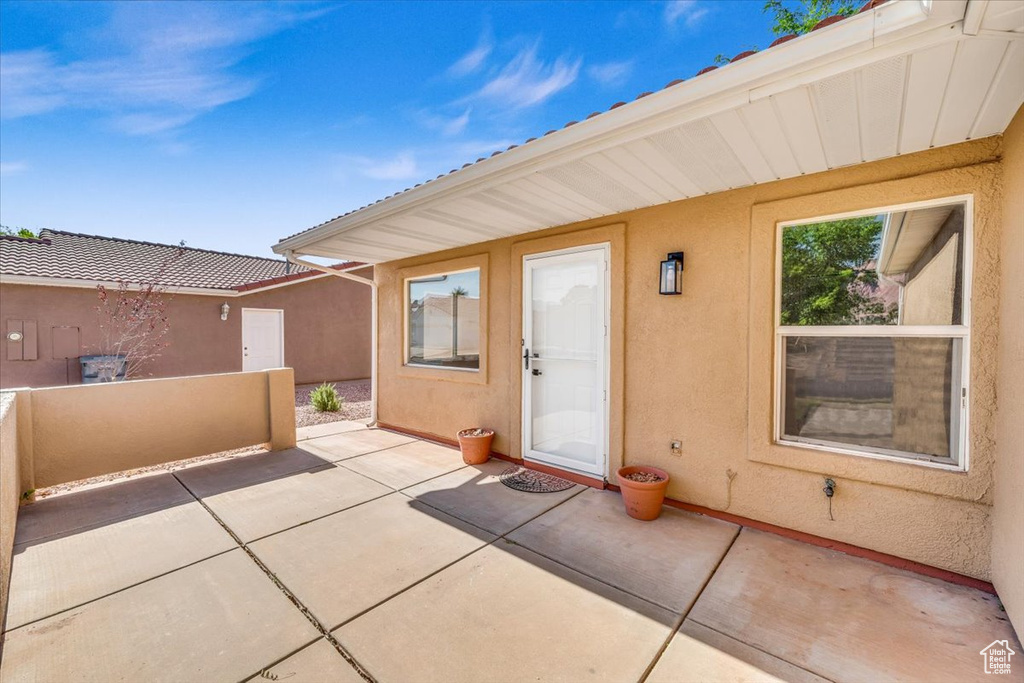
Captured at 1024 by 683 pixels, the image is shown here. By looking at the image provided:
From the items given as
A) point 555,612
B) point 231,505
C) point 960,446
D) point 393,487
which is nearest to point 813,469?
point 960,446

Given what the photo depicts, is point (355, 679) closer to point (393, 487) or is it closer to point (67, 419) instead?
point (393, 487)

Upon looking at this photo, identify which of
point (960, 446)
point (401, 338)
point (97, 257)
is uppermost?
point (97, 257)

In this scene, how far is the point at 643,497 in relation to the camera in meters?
3.52

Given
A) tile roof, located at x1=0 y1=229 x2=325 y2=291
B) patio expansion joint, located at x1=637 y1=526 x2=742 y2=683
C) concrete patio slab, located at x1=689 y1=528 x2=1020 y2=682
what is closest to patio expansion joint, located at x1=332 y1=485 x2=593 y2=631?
patio expansion joint, located at x1=637 y1=526 x2=742 y2=683

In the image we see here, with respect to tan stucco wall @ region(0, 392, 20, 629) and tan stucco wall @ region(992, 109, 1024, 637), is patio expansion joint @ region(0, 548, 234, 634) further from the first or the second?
tan stucco wall @ region(992, 109, 1024, 637)

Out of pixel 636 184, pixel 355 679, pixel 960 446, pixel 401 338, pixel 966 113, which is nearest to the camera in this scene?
pixel 355 679

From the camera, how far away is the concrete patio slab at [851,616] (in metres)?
1.98

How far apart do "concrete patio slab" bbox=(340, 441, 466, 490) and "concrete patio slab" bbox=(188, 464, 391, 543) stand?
0.18 meters

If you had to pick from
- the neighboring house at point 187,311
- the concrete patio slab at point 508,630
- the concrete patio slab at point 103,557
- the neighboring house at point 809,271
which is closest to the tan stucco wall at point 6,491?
the concrete patio slab at point 103,557

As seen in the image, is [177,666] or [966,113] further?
[966,113]

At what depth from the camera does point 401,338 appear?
21.7 feet

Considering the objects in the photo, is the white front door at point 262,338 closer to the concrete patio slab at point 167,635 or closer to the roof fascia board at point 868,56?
the concrete patio slab at point 167,635

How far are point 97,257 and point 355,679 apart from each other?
1421cm

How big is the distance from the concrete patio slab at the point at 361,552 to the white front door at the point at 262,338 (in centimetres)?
970
